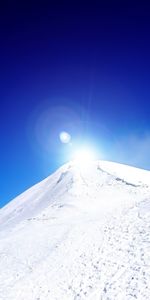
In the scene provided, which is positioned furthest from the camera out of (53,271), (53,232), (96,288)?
(53,232)

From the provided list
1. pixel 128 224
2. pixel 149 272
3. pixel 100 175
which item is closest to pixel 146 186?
pixel 100 175

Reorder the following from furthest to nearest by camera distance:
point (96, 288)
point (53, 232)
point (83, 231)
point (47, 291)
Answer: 1. point (53, 232)
2. point (83, 231)
3. point (47, 291)
4. point (96, 288)

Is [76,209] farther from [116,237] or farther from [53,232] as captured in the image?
[116,237]

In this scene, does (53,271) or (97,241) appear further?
(97,241)

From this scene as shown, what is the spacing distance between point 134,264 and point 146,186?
1215 inches

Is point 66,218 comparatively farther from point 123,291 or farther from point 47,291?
point 123,291

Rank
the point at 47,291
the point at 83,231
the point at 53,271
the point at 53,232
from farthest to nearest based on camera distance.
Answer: the point at 53,232 → the point at 83,231 → the point at 53,271 → the point at 47,291

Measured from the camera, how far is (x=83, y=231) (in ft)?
76.9

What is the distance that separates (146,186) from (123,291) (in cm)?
3296

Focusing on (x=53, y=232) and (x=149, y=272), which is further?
(x=53, y=232)

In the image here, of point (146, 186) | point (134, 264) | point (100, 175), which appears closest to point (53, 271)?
point (134, 264)

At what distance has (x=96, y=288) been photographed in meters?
12.8

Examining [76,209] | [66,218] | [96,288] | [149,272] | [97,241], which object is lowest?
[96,288]

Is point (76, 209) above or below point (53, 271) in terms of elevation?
above
